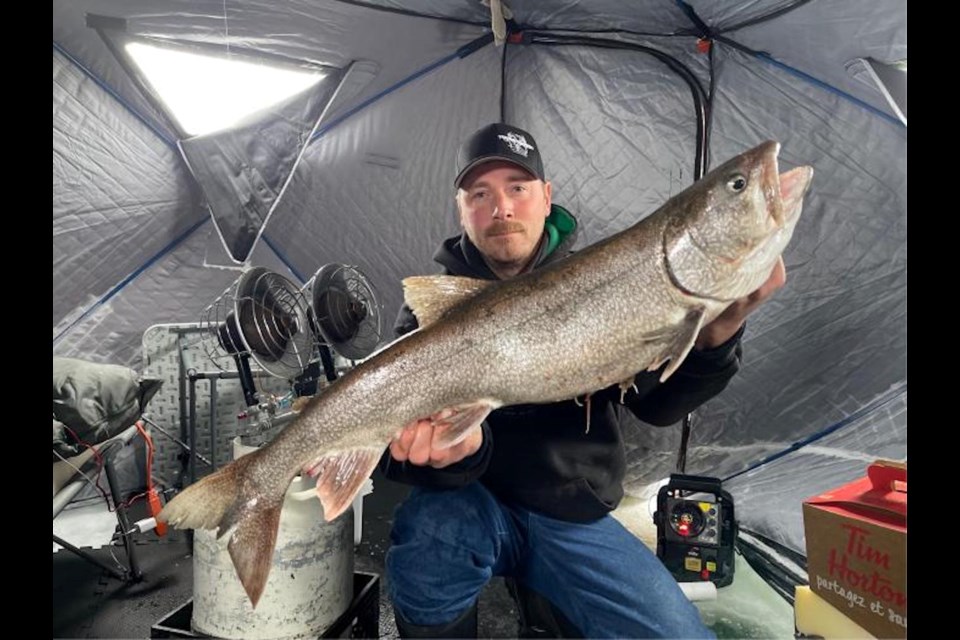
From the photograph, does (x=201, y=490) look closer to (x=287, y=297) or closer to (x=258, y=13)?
(x=287, y=297)

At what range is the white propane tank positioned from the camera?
1.94 meters

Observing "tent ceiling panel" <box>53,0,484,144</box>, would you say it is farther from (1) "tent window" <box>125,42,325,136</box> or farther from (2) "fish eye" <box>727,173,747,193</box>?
(2) "fish eye" <box>727,173,747,193</box>

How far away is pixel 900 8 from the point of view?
7.35 feet

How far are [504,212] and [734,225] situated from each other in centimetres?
108

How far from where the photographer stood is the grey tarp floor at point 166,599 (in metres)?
2.48

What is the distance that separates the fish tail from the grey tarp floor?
108cm

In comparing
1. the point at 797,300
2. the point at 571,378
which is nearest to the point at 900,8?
the point at 797,300

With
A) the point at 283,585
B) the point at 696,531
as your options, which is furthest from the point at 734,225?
the point at 696,531

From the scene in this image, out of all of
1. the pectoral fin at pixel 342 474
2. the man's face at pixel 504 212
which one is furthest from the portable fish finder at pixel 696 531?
the pectoral fin at pixel 342 474

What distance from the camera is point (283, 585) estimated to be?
1935 millimetres

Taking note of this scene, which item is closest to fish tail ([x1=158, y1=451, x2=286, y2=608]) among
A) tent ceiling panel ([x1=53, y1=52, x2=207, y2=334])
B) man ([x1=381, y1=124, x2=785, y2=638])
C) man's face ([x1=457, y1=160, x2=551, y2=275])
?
man ([x1=381, y1=124, x2=785, y2=638])

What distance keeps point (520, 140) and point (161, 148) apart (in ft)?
7.83

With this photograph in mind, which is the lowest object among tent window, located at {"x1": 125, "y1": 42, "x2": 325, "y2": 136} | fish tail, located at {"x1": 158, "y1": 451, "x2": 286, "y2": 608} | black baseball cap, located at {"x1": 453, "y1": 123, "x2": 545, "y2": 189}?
fish tail, located at {"x1": 158, "y1": 451, "x2": 286, "y2": 608}

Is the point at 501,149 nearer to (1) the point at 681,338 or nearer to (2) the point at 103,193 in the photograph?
(1) the point at 681,338
